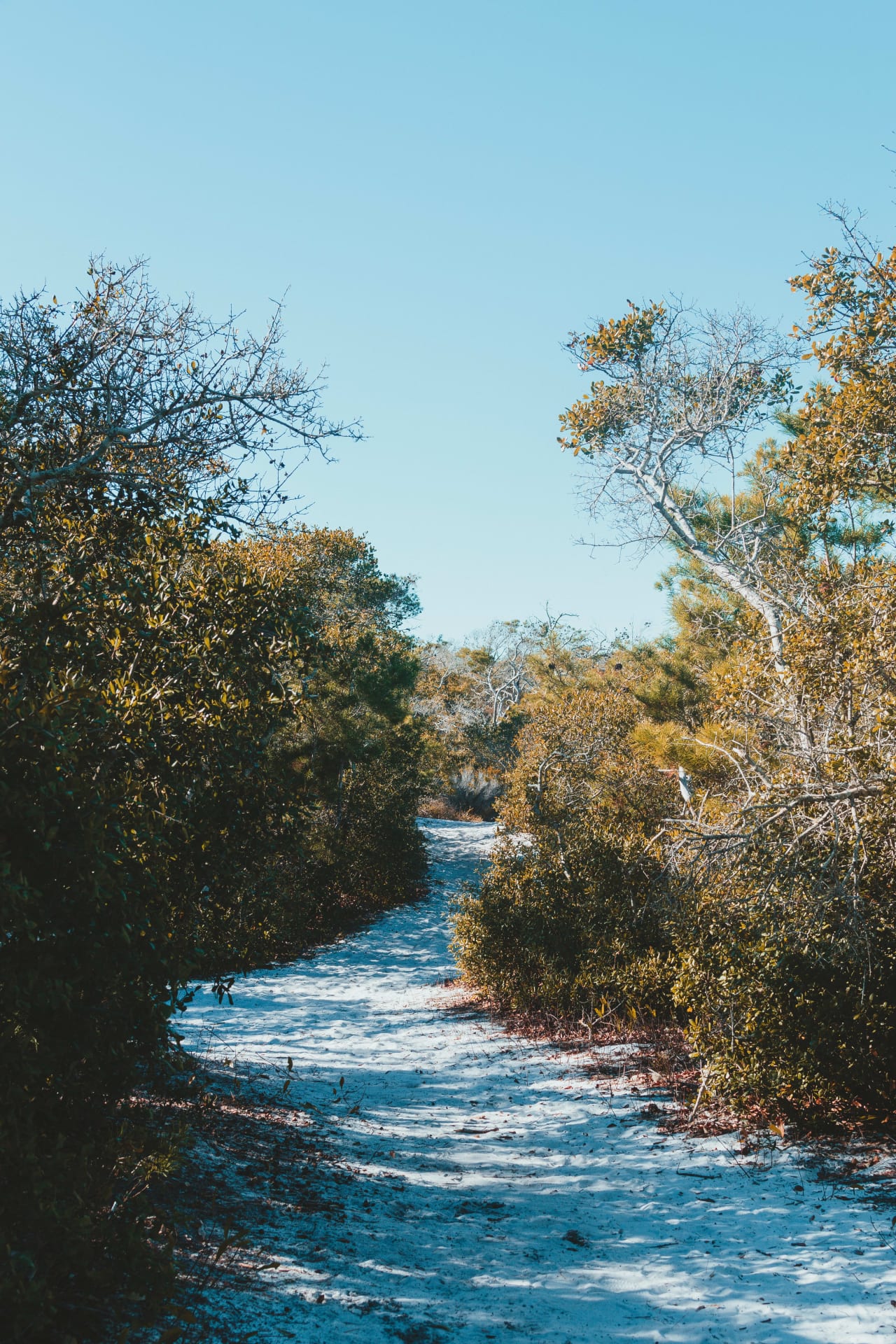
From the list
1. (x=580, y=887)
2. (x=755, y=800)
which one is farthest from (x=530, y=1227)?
(x=580, y=887)

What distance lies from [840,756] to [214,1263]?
3821 mm

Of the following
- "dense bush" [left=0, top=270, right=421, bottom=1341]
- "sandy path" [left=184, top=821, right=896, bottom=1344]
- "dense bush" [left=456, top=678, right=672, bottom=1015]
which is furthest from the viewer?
"dense bush" [left=456, top=678, right=672, bottom=1015]

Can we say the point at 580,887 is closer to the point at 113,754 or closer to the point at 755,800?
the point at 755,800

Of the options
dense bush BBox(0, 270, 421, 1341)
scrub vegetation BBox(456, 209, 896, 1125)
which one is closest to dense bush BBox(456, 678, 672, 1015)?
scrub vegetation BBox(456, 209, 896, 1125)

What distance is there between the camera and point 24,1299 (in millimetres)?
2170

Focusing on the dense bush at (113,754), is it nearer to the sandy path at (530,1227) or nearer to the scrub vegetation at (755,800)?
the sandy path at (530,1227)

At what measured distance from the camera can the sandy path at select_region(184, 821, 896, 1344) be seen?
358 cm

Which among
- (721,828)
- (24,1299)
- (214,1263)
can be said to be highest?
(721,828)

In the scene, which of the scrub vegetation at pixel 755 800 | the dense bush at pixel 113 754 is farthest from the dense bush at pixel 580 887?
the dense bush at pixel 113 754

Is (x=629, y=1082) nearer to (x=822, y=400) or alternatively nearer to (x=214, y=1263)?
(x=214, y=1263)

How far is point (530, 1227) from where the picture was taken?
4711mm

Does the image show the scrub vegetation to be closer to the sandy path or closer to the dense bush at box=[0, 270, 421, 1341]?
the sandy path

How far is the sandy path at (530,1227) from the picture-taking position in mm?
3580

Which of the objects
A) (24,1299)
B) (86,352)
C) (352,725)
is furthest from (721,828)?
(352,725)
